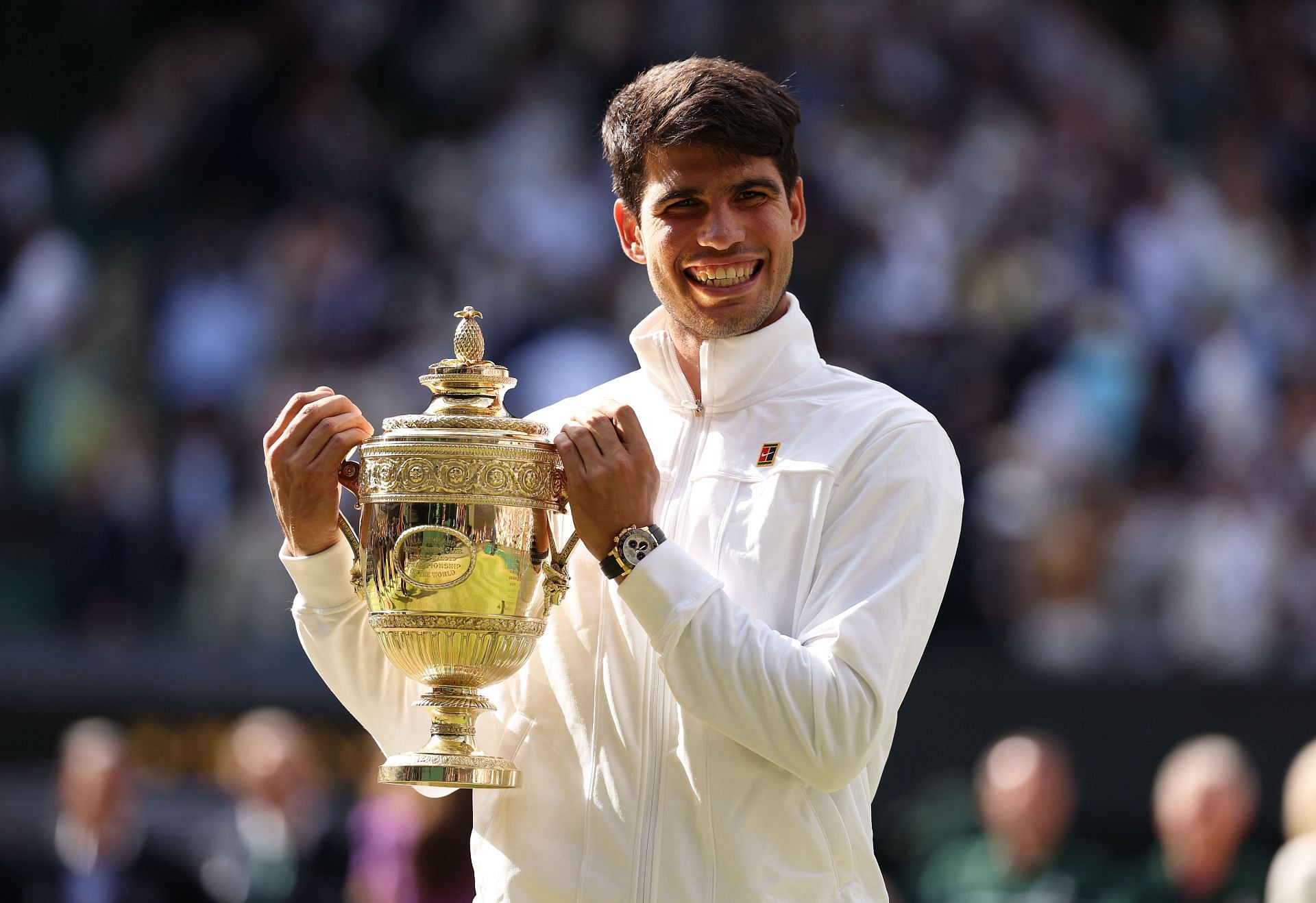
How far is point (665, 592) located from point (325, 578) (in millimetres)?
568

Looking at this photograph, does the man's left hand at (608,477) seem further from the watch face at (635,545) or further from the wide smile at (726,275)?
the wide smile at (726,275)

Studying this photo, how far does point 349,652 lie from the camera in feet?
9.54

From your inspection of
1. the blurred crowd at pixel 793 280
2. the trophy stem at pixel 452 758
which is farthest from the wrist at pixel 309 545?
the blurred crowd at pixel 793 280

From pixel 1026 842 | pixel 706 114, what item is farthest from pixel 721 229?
pixel 1026 842

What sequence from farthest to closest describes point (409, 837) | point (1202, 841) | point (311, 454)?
point (1202, 841) → point (409, 837) → point (311, 454)

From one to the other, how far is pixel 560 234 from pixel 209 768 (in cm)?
348

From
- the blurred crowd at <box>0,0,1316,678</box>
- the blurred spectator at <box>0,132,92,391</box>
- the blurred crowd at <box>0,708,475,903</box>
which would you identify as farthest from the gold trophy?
the blurred spectator at <box>0,132,92,391</box>

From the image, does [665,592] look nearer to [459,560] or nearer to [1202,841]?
[459,560]

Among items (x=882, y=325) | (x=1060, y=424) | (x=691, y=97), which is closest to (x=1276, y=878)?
(x=691, y=97)

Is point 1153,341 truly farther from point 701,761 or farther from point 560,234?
point 701,761

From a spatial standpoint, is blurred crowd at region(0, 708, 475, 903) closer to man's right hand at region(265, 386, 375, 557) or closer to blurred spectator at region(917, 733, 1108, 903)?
blurred spectator at region(917, 733, 1108, 903)

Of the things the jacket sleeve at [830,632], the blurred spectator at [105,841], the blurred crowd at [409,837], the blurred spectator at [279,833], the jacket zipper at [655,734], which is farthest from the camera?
the blurred spectator at [105,841]

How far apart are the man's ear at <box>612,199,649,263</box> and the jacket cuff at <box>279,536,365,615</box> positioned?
0.59 m

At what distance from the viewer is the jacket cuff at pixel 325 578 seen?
2.85 m
